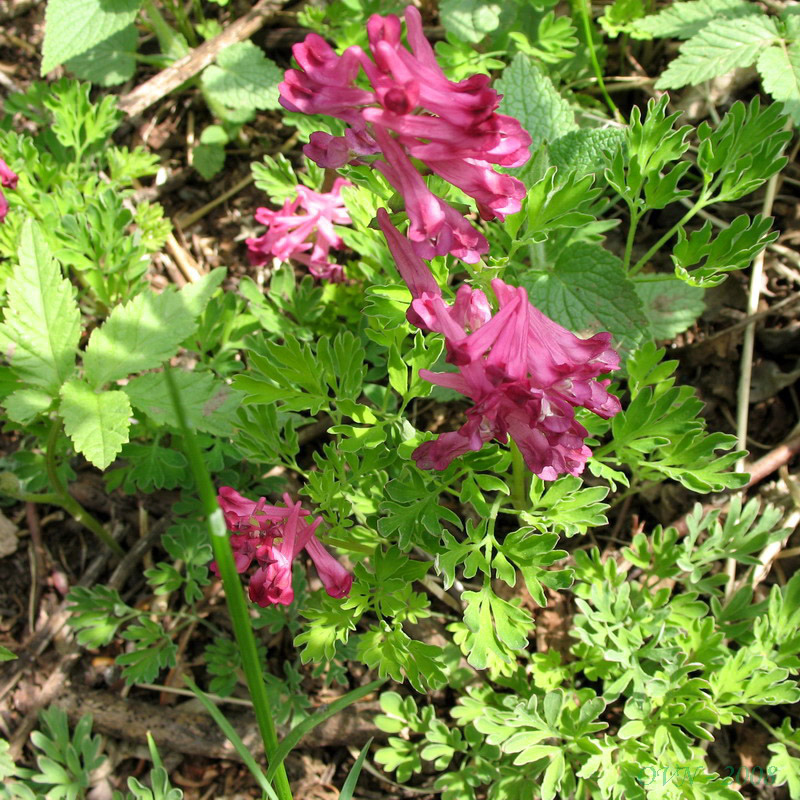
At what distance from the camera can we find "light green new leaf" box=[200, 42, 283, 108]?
3.53m

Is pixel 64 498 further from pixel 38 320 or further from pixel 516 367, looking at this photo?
pixel 516 367

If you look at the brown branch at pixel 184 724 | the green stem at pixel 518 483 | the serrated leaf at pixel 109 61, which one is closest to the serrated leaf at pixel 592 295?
the green stem at pixel 518 483

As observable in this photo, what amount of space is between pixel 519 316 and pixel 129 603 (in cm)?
229

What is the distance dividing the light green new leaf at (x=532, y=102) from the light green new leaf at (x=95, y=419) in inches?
66.8

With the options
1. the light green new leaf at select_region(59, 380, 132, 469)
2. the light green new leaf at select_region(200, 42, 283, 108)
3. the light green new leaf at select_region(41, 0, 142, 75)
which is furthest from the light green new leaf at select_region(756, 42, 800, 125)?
the light green new leaf at select_region(41, 0, 142, 75)

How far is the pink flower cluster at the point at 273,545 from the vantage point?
2010 millimetres

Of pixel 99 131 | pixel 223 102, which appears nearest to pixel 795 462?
pixel 223 102

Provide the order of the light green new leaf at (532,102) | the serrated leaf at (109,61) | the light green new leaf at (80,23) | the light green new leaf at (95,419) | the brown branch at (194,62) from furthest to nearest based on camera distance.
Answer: the serrated leaf at (109,61)
the brown branch at (194,62)
the light green new leaf at (80,23)
the light green new leaf at (532,102)
the light green new leaf at (95,419)

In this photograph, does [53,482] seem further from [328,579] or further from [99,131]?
[99,131]

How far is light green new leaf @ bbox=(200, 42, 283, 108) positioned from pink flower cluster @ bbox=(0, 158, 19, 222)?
44.0 inches

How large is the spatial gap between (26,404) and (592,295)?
1.85m

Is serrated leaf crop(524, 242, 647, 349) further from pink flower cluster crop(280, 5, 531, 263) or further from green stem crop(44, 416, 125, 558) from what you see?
green stem crop(44, 416, 125, 558)

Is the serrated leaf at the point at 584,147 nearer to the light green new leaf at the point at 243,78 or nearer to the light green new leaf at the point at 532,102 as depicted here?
the light green new leaf at the point at 532,102

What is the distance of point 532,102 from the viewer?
104 inches
